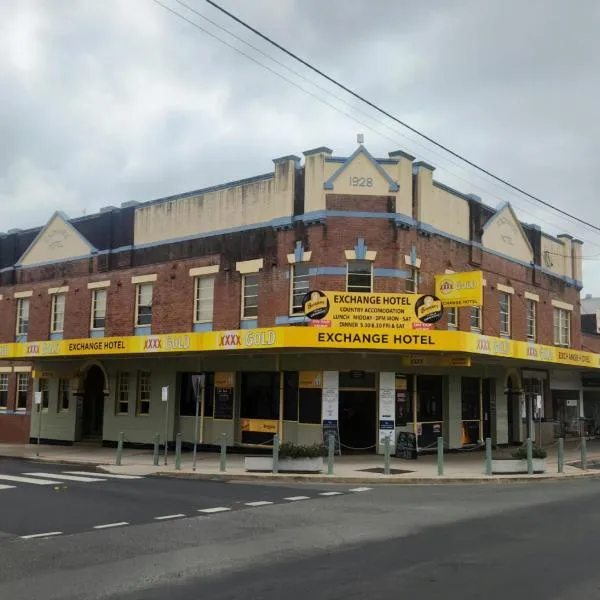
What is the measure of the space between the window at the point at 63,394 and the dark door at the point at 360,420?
43.0 feet

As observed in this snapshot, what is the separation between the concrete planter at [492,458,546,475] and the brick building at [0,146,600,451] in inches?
132

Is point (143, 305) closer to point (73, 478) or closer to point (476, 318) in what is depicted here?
point (73, 478)

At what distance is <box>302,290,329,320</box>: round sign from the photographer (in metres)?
19.6

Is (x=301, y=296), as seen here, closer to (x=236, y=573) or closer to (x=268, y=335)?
(x=268, y=335)

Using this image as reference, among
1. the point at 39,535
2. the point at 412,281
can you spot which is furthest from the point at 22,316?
the point at 39,535

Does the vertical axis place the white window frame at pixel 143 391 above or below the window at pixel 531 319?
below

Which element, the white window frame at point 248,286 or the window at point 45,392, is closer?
the white window frame at point 248,286

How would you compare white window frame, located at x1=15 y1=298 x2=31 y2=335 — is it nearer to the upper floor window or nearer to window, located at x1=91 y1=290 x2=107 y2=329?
window, located at x1=91 y1=290 x2=107 y2=329

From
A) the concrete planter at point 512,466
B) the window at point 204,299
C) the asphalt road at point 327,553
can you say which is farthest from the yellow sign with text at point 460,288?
the asphalt road at point 327,553

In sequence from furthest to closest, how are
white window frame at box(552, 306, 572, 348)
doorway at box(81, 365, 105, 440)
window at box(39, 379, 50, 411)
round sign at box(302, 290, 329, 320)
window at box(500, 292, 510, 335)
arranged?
white window frame at box(552, 306, 572, 348) < window at box(39, 379, 50, 411) < doorway at box(81, 365, 105, 440) < window at box(500, 292, 510, 335) < round sign at box(302, 290, 329, 320)

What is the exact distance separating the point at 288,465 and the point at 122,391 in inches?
449

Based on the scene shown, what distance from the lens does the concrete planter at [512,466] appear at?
1792cm

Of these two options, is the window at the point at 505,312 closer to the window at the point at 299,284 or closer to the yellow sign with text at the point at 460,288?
the yellow sign with text at the point at 460,288

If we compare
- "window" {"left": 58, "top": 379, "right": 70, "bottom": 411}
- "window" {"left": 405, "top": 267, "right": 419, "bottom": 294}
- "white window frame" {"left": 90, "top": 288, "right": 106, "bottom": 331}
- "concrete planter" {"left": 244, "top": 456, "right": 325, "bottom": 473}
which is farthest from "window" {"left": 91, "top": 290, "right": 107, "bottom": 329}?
"window" {"left": 405, "top": 267, "right": 419, "bottom": 294}
